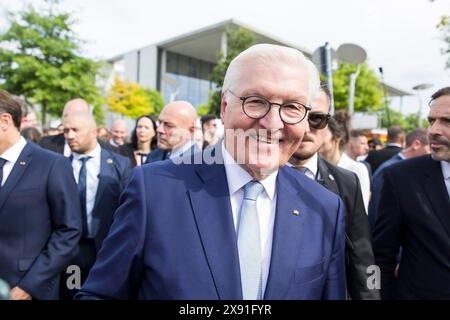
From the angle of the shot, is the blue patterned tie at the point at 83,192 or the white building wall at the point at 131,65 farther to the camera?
the white building wall at the point at 131,65

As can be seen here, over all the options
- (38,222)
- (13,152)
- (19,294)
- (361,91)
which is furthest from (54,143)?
(361,91)

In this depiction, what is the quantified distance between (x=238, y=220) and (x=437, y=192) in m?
1.76

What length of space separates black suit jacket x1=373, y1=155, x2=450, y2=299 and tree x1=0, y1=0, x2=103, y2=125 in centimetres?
2178

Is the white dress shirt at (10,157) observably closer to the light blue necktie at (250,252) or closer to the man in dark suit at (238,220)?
the man in dark suit at (238,220)

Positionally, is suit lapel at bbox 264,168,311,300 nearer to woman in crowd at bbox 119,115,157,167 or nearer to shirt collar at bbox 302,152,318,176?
shirt collar at bbox 302,152,318,176

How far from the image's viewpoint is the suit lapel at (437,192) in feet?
8.29

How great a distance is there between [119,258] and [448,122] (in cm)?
220

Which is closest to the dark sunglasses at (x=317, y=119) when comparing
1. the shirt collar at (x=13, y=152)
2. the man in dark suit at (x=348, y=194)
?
the man in dark suit at (x=348, y=194)

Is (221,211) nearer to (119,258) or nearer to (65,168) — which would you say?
(119,258)

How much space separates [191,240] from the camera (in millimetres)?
1414

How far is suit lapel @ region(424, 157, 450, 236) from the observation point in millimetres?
2527

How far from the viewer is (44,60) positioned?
72.6 feet

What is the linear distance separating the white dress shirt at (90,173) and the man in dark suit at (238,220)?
8.41 feet
